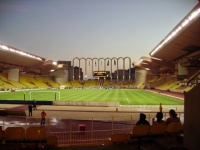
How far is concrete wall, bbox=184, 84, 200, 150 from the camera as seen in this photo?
311 inches

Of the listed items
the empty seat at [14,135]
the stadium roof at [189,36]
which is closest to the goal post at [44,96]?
the stadium roof at [189,36]

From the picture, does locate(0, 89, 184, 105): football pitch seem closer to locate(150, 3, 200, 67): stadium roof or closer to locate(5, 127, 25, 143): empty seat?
locate(150, 3, 200, 67): stadium roof

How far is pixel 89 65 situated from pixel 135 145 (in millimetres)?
149167

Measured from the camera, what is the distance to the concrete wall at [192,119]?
7.90m

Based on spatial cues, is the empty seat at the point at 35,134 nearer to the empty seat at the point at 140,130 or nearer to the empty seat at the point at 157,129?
the empty seat at the point at 140,130

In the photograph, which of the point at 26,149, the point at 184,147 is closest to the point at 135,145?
the point at 184,147

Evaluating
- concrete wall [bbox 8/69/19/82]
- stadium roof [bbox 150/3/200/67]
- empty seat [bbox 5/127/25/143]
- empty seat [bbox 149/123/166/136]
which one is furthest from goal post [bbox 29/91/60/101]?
empty seat [bbox 149/123/166/136]

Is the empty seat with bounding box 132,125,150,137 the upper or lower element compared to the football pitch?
upper

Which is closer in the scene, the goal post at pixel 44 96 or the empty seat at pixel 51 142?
the empty seat at pixel 51 142

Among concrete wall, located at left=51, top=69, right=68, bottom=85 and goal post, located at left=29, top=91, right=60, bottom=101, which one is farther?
concrete wall, located at left=51, top=69, right=68, bottom=85

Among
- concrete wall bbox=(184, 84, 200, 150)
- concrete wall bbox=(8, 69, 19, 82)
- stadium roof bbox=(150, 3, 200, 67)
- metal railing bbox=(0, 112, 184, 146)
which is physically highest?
stadium roof bbox=(150, 3, 200, 67)

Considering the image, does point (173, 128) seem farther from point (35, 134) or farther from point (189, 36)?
point (189, 36)

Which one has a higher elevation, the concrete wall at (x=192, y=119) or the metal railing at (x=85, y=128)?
the concrete wall at (x=192, y=119)

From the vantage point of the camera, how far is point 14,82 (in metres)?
91.8
